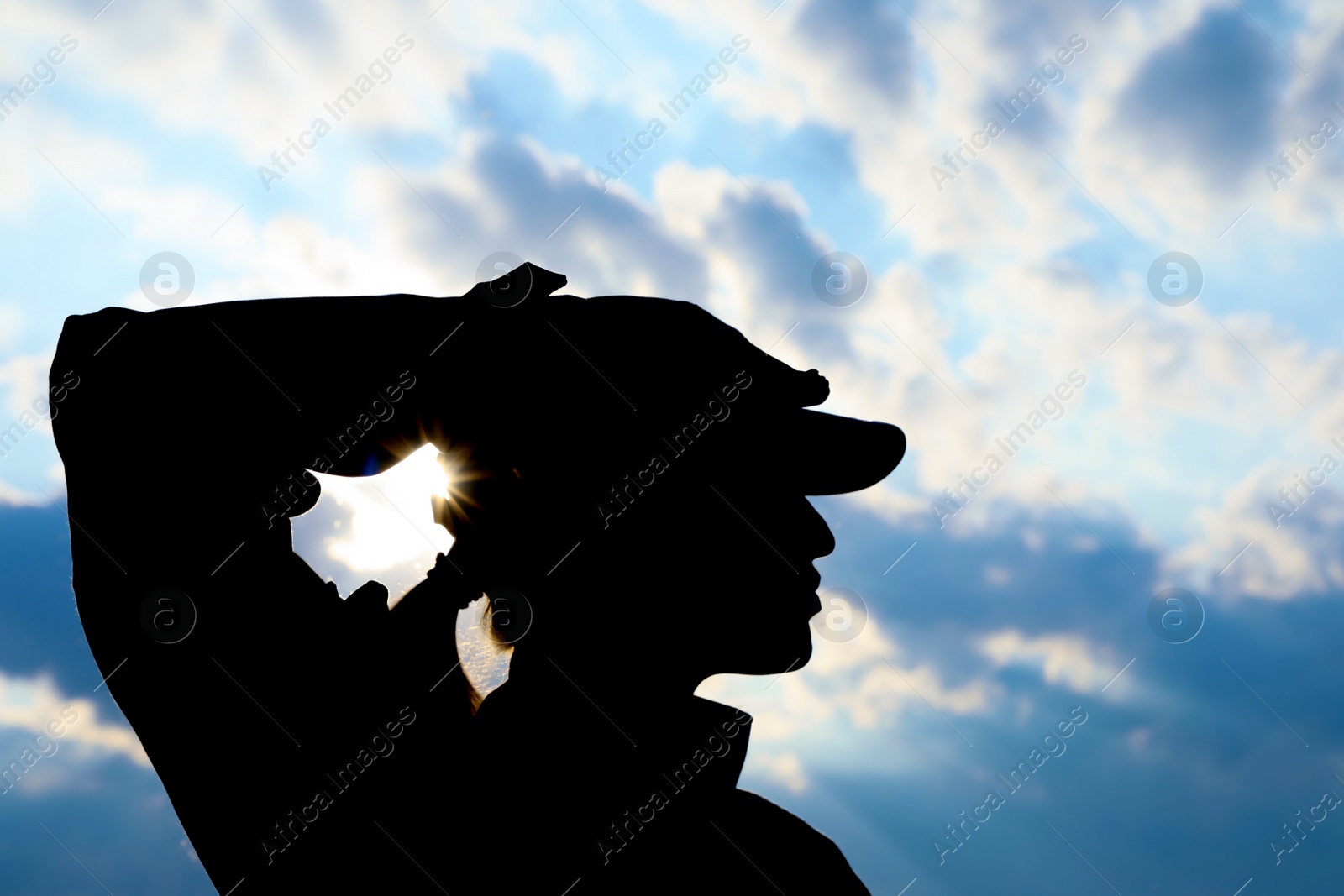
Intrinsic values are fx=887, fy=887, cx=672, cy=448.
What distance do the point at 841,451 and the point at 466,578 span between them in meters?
2.37

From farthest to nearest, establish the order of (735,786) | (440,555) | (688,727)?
1. (735,786)
2. (688,727)
3. (440,555)

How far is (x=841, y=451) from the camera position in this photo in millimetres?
5500

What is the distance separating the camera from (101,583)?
14.7 feet

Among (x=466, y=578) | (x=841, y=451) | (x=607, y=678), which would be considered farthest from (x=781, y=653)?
(x=466, y=578)

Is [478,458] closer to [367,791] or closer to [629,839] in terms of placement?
[367,791]

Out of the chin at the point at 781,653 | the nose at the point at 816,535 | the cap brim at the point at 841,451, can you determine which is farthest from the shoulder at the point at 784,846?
the cap brim at the point at 841,451

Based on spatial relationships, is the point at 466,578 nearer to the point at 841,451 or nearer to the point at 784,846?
the point at 841,451

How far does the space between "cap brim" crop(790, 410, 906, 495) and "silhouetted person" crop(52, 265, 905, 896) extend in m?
0.02

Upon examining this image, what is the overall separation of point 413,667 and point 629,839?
5.08 feet

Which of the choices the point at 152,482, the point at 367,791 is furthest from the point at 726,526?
the point at 152,482

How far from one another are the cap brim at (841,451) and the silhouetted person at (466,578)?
0.02 m

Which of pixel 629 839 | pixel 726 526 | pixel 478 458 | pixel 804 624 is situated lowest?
pixel 629 839

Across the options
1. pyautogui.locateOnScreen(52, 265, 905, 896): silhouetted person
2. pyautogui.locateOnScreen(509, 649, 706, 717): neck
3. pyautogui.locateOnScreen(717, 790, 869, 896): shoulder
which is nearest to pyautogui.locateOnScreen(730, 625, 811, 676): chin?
pyautogui.locateOnScreen(52, 265, 905, 896): silhouetted person

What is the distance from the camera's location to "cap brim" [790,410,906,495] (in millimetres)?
5496
